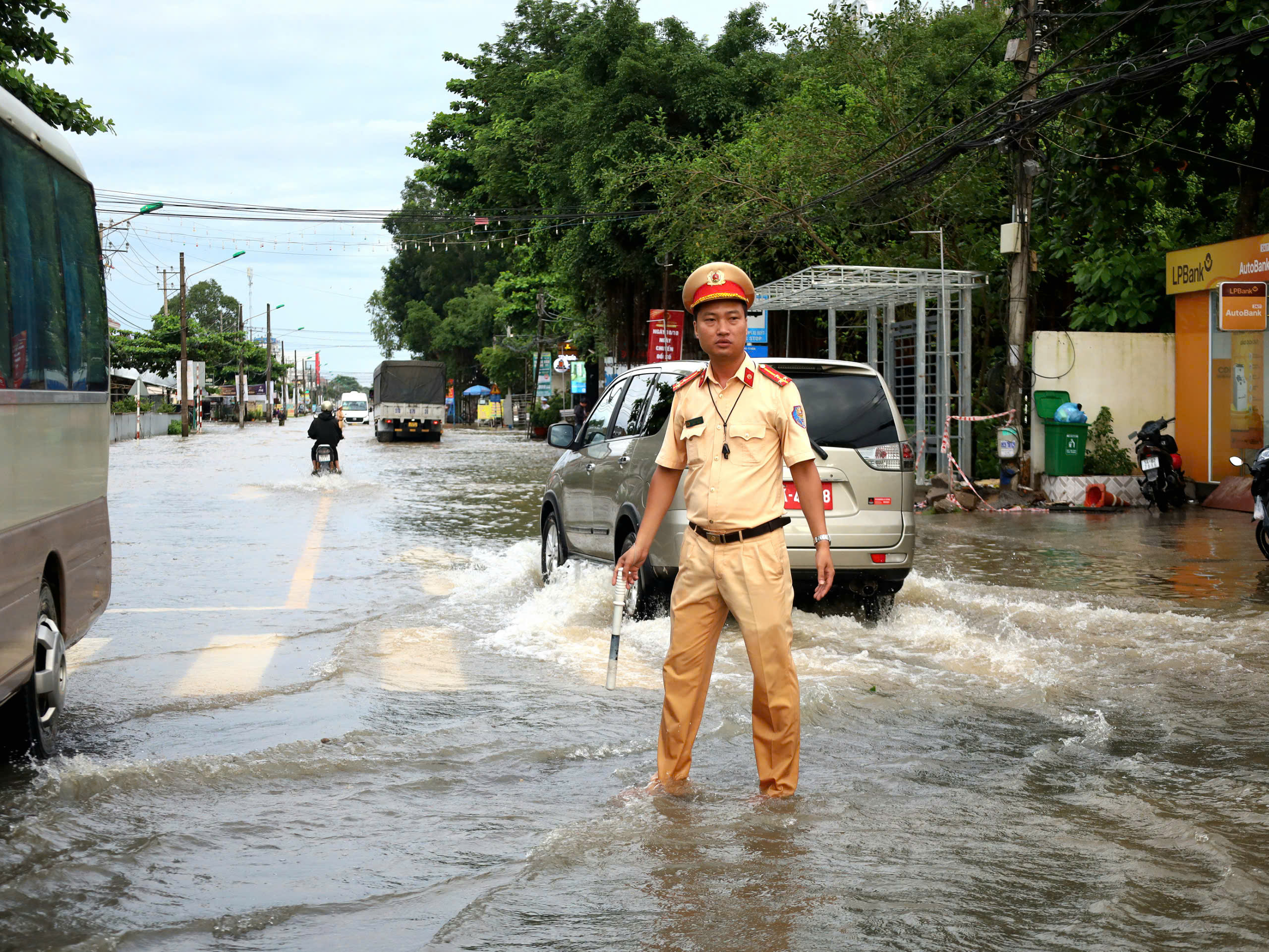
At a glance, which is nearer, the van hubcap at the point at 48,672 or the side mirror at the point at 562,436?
the van hubcap at the point at 48,672

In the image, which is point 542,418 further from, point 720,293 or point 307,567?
point 720,293

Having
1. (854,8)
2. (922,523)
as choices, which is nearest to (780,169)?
(854,8)

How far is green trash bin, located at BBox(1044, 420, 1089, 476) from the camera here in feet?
63.8

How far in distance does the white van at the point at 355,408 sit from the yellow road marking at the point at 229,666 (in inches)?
3745

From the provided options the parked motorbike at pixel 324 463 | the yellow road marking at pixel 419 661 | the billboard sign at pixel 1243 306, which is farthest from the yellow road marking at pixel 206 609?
the parked motorbike at pixel 324 463

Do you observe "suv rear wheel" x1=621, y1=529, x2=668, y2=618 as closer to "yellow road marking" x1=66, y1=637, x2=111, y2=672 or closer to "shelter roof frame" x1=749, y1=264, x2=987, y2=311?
"yellow road marking" x1=66, y1=637, x2=111, y2=672

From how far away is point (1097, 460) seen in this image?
64.8 ft

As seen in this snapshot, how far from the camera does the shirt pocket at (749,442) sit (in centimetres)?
488

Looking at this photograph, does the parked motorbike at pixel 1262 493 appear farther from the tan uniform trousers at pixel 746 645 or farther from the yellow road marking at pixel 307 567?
the tan uniform trousers at pixel 746 645

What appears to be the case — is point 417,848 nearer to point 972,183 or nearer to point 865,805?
point 865,805

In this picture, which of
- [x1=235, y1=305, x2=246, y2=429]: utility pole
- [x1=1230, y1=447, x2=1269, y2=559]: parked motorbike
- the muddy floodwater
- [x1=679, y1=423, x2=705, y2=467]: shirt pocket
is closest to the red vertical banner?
[x1=1230, y1=447, x2=1269, y2=559]: parked motorbike

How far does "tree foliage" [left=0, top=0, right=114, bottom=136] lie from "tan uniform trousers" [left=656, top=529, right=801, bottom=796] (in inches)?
793

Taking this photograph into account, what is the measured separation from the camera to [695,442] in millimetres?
4969

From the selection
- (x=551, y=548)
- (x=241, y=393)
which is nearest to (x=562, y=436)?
(x=551, y=548)
